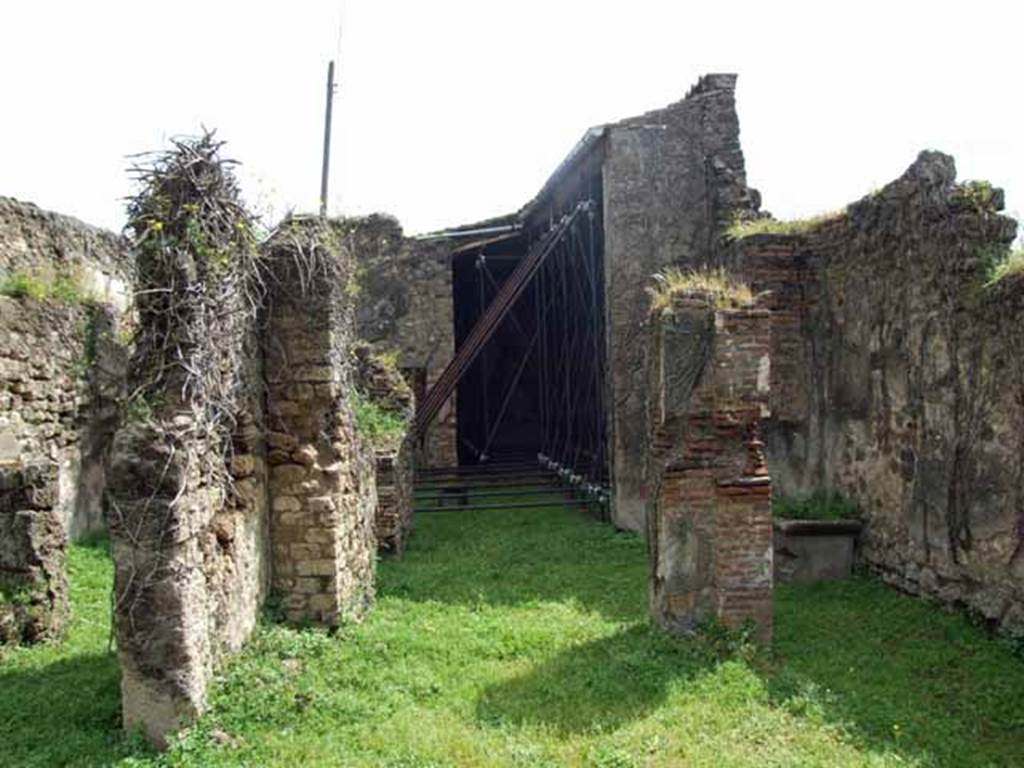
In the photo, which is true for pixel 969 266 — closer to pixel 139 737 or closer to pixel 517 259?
pixel 139 737

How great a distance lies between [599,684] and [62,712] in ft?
10.8

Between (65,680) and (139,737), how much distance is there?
3.74 ft

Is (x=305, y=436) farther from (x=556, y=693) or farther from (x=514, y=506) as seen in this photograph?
(x=514, y=506)

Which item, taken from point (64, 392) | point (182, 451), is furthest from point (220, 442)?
point (64, 392)

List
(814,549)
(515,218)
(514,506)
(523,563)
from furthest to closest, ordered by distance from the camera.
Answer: (515,218)
(514,506)
(523,563)
(814,549)

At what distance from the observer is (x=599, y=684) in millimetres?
5934

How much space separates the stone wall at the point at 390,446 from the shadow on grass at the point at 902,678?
4.27m

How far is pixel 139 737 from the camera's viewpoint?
198 inches

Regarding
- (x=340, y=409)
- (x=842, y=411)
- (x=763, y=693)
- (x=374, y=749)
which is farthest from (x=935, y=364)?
(x=374, y=749)

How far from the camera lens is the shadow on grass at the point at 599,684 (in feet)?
18.0

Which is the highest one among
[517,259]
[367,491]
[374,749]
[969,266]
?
[517,259]

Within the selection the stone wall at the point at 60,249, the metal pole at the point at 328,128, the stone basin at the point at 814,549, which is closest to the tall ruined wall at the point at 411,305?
the metal pole at the point at 328,128

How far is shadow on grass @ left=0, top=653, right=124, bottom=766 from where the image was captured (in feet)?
16.1

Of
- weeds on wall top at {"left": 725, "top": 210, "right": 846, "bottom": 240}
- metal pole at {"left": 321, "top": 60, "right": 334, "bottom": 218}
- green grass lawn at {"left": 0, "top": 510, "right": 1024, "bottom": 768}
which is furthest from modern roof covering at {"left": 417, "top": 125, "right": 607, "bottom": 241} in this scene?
green grass lawn at {"left": 0, "top": 510, "right": 1024, "bottom": 768}
